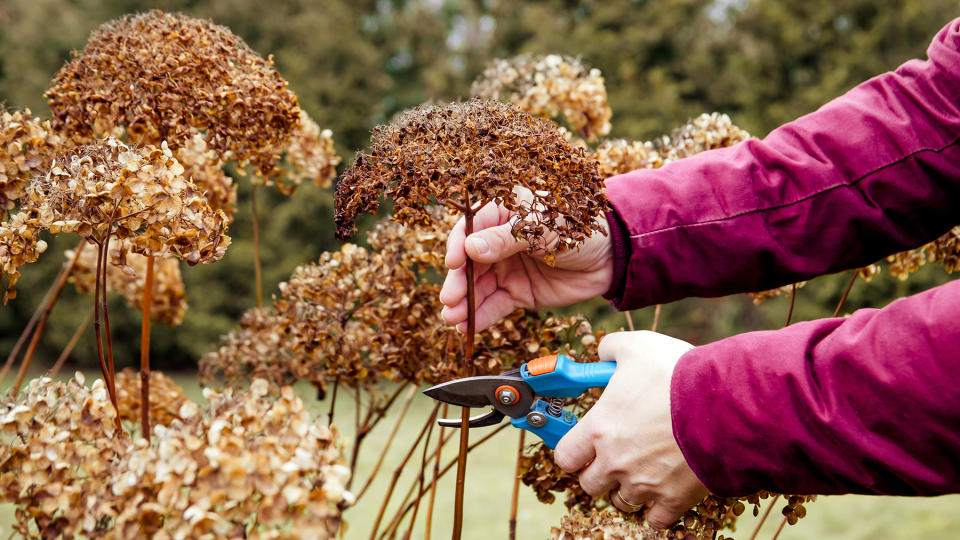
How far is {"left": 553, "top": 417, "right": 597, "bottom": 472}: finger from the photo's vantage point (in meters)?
1.08

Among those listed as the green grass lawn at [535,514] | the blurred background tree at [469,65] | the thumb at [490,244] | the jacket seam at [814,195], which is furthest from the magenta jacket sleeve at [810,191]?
the blurred background tree at [469,65]

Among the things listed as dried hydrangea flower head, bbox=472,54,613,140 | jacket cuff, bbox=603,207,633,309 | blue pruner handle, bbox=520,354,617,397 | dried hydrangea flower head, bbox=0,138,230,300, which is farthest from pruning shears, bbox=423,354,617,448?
dried hydrangea flower head, bbox=472,54,613,140

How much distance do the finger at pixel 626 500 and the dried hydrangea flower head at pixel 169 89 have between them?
30.5 inches

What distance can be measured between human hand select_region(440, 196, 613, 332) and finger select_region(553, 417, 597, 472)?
10.2 inches

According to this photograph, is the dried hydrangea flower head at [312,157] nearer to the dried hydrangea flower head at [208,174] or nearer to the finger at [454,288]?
the dried hydrangea flower head at [208,174]

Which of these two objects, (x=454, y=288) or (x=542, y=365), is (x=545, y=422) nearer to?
(x=542, y=365)

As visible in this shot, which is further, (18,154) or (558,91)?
(558,91)

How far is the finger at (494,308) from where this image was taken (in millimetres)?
1333

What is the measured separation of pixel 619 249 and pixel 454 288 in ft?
1.09

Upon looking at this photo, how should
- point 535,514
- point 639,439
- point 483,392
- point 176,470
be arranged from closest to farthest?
point 176,470 → point 639,439 → point 483,392 → point 535,514

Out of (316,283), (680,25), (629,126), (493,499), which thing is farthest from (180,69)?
(680,25)

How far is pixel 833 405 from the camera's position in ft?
3.02

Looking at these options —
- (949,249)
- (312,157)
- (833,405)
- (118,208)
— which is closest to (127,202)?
(118,208)

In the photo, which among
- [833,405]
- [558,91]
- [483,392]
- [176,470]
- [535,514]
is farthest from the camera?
[535,514]
